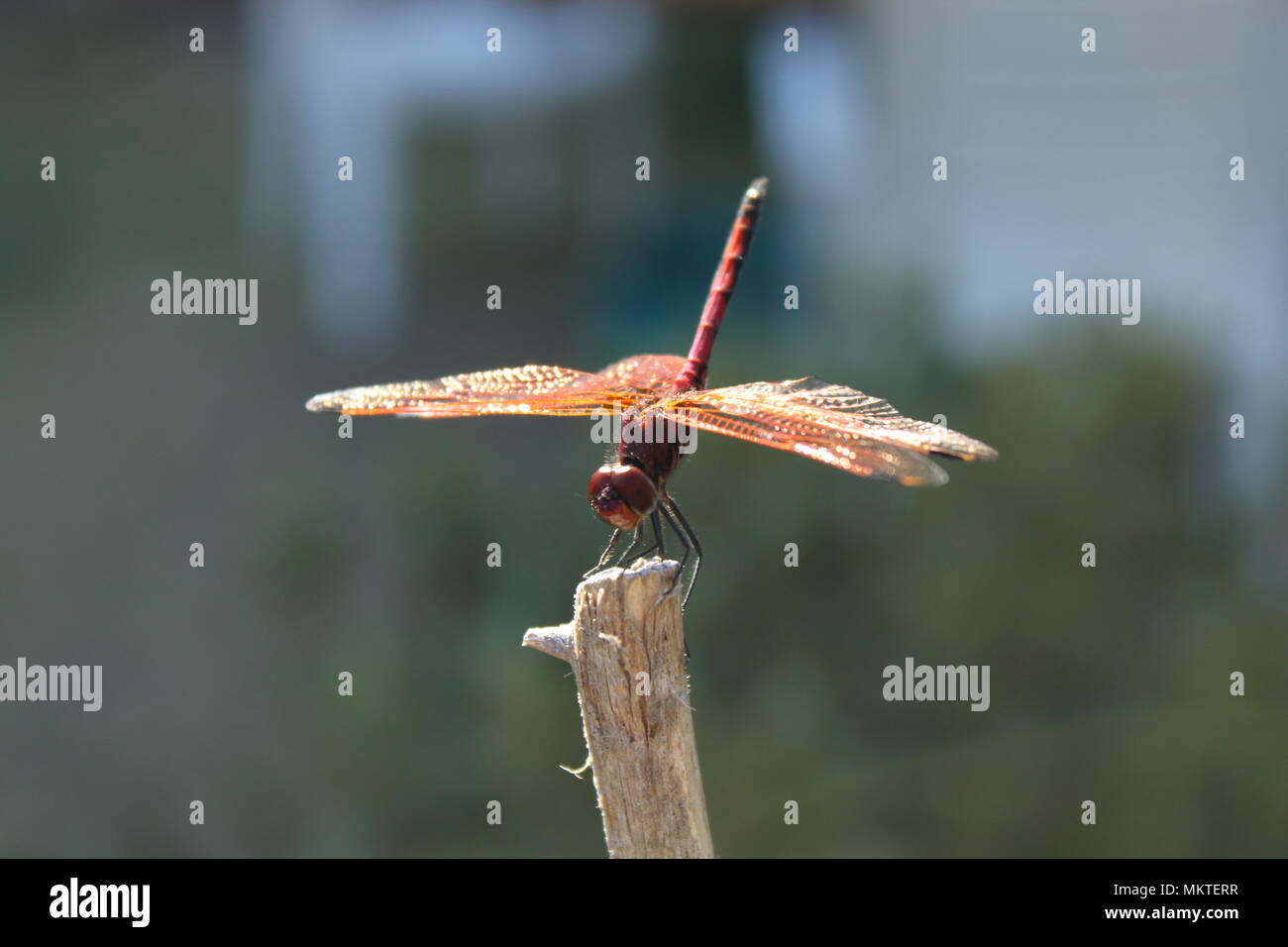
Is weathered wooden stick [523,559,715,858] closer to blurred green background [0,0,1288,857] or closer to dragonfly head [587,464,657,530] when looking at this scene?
dragonfly head [587,464,657,530]

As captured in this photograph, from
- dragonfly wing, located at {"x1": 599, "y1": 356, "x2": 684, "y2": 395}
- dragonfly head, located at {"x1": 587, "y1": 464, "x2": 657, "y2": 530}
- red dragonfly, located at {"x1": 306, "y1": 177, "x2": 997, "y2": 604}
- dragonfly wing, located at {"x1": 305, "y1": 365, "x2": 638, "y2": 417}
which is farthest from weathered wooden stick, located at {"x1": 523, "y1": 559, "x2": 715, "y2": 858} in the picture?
dragonfly wing, located at {"x1": 599, "y1": 356, "x2": 684, "y2": 395}

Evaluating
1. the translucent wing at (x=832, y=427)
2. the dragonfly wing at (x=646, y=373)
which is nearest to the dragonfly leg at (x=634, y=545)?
the translucent wing at (x=832, y=427)

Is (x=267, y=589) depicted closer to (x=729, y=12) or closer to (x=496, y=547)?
(x=496, y=547)

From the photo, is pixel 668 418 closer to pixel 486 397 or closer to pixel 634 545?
pixel 634 545

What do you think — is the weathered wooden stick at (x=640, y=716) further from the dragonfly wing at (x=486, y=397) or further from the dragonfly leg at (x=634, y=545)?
the dragonfly wing at (x=486, y=397)

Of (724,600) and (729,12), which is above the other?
(729,12)

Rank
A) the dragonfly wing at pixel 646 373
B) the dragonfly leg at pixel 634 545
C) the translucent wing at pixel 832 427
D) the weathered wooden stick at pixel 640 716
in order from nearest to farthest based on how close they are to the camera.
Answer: the weathered wooden stick at pixel 640 716
the translucent wing at pixel 832 427
the dragonfly leg at pixel 634 545
the dragonfly wing at pixel 646 373
